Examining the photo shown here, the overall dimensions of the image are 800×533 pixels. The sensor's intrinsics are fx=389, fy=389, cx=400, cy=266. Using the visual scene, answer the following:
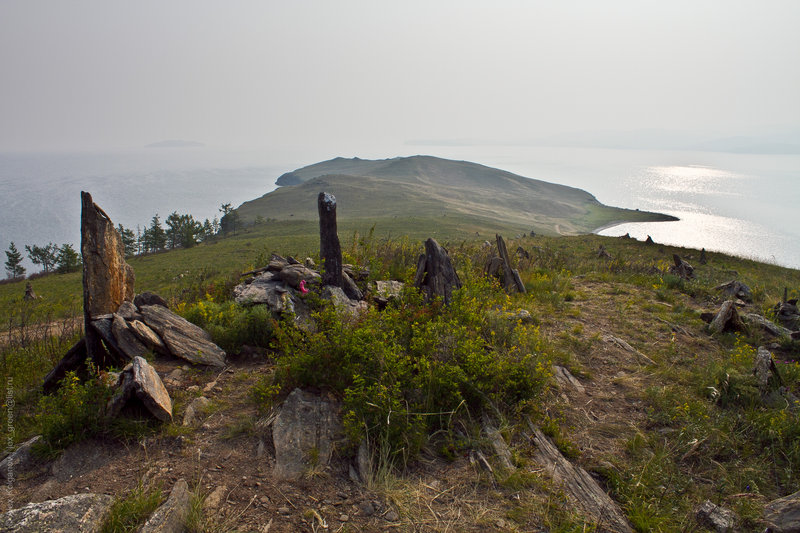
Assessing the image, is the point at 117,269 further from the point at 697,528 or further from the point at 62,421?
the point at 697,528

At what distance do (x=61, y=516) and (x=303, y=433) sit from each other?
195 centimetres

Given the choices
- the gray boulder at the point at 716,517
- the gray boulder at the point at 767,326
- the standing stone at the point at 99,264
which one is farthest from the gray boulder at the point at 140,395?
the gray boulder at the point at 767,326

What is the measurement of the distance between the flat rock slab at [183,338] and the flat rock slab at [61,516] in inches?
102

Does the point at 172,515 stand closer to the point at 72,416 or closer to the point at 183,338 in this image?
the point at 72,416

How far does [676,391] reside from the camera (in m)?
5.52

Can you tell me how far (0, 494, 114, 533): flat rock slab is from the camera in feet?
9.41

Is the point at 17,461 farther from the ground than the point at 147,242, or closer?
farther from the ground

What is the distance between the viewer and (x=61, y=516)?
117 inches

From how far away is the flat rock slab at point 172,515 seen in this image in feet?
9.66

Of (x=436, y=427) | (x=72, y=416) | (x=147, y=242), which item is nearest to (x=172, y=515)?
(x=72, y=416)

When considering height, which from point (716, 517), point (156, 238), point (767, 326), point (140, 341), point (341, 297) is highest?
point (341, 297)

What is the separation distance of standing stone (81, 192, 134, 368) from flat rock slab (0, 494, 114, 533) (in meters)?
3.62

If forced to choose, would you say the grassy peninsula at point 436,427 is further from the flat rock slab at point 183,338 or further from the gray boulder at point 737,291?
the gray boulder at point 737,291

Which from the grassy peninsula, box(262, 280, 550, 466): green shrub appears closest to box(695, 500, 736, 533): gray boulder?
the grassy peninsula
